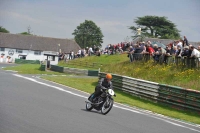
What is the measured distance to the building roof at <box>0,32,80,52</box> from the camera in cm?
10550

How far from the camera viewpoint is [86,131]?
11.0 meters

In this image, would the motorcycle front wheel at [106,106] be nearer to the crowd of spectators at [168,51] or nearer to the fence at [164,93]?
the fence at [164,93]

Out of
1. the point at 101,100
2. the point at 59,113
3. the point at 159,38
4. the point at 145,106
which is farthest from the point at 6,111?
the point at 159,38

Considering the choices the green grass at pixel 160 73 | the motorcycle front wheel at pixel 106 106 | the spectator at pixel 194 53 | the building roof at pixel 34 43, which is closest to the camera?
the motorcycle front wheel at pixel 106 106

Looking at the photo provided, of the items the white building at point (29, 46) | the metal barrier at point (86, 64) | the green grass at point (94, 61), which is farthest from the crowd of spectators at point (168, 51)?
the white building at point (29, 46)

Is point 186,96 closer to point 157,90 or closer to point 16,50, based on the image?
point 157,90

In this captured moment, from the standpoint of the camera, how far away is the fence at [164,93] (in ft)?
64.0

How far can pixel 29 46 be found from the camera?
106000 mm

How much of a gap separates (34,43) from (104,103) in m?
93.4

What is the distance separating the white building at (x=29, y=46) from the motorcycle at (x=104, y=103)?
86451mm

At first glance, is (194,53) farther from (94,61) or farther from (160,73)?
(94,61)

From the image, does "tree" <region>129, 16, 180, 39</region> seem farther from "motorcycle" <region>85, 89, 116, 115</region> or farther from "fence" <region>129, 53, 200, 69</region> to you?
"motorcycle" <region>85, 89, 116, 115</region>

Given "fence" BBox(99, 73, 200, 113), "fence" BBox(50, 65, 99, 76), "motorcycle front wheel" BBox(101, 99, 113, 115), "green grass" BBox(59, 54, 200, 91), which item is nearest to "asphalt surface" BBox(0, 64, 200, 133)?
"motorcycle front wheel" BBox(101, 99, 113, 115)

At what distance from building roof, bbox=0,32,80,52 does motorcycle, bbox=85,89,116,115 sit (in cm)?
9065
